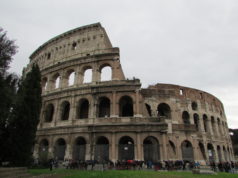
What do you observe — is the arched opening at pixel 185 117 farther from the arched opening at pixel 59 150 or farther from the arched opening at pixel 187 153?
the arched opening at pixel 59 150

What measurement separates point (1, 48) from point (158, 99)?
60.3 ft

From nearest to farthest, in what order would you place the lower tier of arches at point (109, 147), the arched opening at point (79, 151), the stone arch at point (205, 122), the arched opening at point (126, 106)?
the lower tier of arches at point (109, 147) < the arched opening at point (79, 151) < the arched opening at point (126, 106) < the stone arch at point (205, 122)

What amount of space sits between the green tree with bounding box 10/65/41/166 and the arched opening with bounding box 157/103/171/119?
51.9ft

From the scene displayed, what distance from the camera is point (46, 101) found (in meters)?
22.7

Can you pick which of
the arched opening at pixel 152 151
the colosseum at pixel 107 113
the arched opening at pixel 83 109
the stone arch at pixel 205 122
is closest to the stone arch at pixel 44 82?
the colosseum at pixel 107 113

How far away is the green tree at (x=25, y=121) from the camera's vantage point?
13500 mm

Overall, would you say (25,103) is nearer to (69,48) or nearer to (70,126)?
(70,126)

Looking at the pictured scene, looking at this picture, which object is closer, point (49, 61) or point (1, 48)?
point (1, 48)

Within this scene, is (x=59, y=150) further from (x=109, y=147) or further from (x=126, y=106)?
(x=126, y=106)

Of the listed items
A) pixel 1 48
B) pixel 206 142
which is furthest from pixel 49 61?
pixel 206 142

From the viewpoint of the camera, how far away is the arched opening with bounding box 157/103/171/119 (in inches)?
933

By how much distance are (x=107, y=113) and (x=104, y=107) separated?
882mm

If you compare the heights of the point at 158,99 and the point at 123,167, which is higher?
the point at 158,99

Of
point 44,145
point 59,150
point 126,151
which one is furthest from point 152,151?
point 44,145
